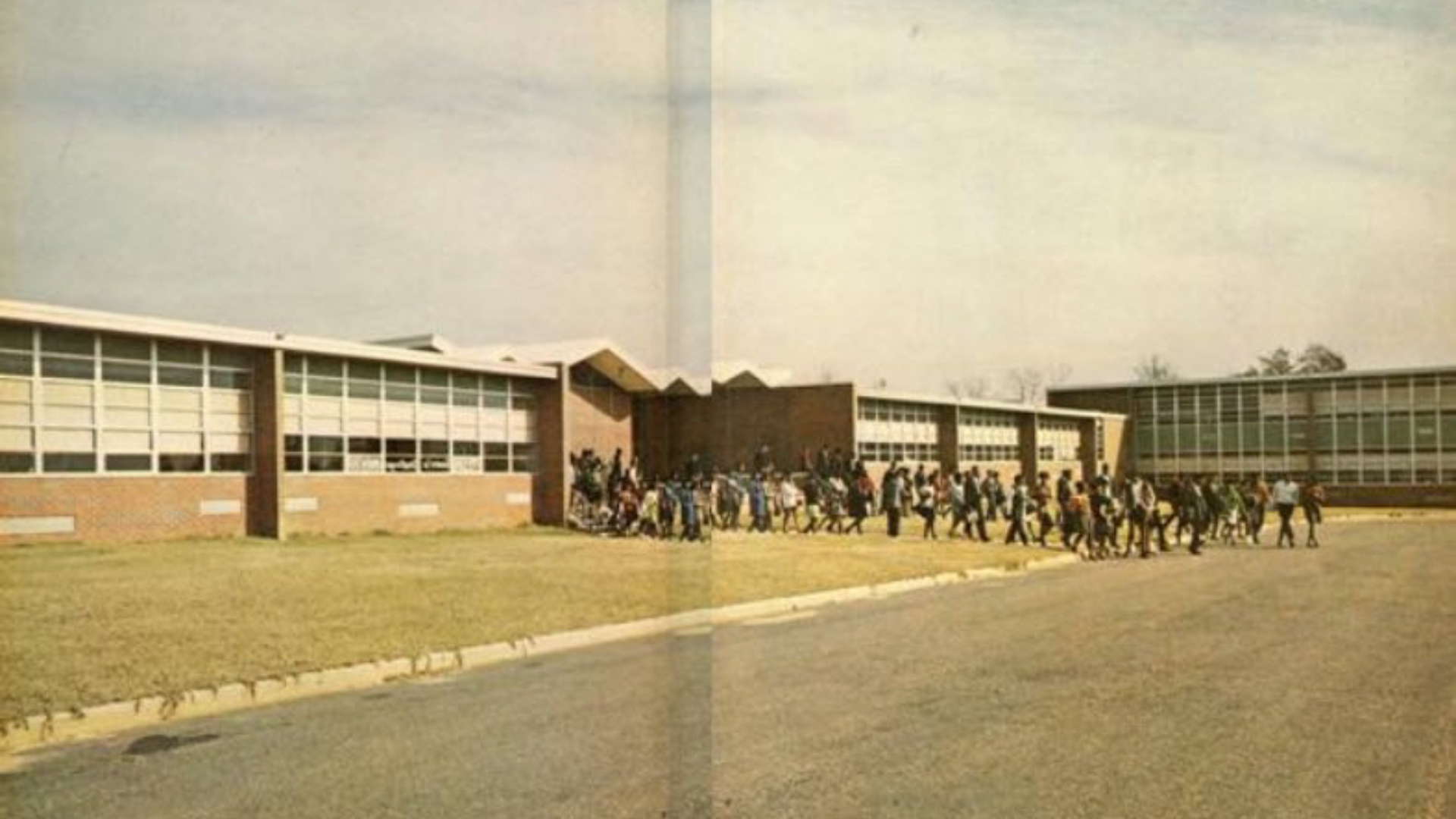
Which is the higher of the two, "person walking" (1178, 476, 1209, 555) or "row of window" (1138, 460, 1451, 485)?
"person walking" (1178, 476, 1209, 555)

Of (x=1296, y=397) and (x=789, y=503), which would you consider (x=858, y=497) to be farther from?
(x=1296, y=397)

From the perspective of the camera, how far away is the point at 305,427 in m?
26.3

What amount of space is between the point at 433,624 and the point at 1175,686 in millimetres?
7227

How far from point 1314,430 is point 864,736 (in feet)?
203

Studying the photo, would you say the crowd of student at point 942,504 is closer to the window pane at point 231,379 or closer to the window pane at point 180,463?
the window pane at point 231,379

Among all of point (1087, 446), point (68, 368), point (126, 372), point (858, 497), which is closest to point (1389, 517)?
point (1087, 446)

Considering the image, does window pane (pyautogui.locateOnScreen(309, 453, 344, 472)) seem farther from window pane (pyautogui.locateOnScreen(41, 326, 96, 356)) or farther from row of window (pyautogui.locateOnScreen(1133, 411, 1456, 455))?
row of window (pyautogui.locateOnScreen(1133, 411, 1456, 455))

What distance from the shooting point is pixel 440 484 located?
98.1 ft

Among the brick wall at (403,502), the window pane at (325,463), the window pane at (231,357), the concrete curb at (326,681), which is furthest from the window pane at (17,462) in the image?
the concrete curb at (326,681)

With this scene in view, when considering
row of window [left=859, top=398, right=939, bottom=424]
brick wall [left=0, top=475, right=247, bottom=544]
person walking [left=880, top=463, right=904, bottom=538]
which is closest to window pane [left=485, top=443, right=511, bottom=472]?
brick wall [left=0, top=475, right=247, bottom=544]

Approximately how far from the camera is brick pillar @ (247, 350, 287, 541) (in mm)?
24750

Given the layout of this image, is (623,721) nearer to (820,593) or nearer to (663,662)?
(663,662)

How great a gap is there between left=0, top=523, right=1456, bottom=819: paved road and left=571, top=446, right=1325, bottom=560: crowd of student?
13.3m

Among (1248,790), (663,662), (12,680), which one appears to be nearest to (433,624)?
(663,662)
